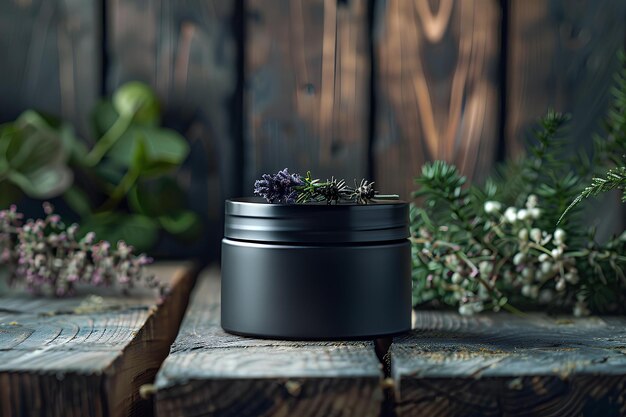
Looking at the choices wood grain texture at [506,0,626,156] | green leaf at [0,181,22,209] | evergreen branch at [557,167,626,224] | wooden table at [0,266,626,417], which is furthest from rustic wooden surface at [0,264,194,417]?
wood grain texture at [506,0,626,156]

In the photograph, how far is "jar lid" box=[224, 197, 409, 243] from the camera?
2.82 feet

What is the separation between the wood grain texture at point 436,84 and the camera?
4.83ft

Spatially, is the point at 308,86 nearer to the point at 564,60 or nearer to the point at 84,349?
the point at 564,60

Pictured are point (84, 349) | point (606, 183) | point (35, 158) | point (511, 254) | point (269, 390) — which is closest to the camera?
point (269, 390)

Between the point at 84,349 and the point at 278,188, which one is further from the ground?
the point at 278,188

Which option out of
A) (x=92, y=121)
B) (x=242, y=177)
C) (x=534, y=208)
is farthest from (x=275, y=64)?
(x=534, y=208)

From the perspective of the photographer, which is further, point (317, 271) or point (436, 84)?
point (436, 84)

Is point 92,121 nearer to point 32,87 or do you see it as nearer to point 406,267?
point 32,87

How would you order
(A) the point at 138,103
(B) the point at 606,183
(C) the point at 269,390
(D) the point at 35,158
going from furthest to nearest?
(A) the point at 138,103 < (D) the point at 35,158 < (B) the point at 606,183 < (C) the point at 269,390

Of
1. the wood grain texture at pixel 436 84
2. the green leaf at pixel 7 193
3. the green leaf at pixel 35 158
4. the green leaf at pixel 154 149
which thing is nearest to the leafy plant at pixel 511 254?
the wood grain texture at pixel 436 84

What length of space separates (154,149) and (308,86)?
29cm

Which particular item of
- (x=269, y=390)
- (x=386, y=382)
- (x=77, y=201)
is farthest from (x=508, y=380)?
(x=77, y=201)

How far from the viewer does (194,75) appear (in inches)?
58.9

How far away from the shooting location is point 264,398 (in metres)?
0.74
